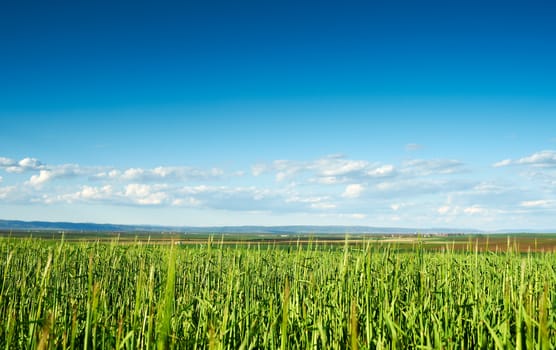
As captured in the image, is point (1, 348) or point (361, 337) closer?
point (1, 348)

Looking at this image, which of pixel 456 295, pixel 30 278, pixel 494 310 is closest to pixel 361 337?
pixel 494 310

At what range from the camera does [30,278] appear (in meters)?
7.79

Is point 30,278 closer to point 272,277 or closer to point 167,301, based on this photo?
point 272,277

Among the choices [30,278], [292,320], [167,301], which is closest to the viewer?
[167,301]

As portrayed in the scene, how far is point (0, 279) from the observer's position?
339 inches

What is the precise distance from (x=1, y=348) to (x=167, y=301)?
8.74 feet

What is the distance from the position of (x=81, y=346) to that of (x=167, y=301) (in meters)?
2.47

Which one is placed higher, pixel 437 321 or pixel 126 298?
pixel 437 321

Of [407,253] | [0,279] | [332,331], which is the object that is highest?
[407,253]

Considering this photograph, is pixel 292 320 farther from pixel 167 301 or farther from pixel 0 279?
pixel 0 279

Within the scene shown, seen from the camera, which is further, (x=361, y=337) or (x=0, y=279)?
(x=0, y=279)

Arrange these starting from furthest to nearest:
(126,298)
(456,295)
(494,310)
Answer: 1. (126,298)
2. (456,295)
3. (494,310)

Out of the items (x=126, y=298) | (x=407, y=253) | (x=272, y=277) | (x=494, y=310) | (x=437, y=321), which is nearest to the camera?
(x=437, y=321)

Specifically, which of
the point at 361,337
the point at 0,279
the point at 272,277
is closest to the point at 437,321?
the point at 361,337
